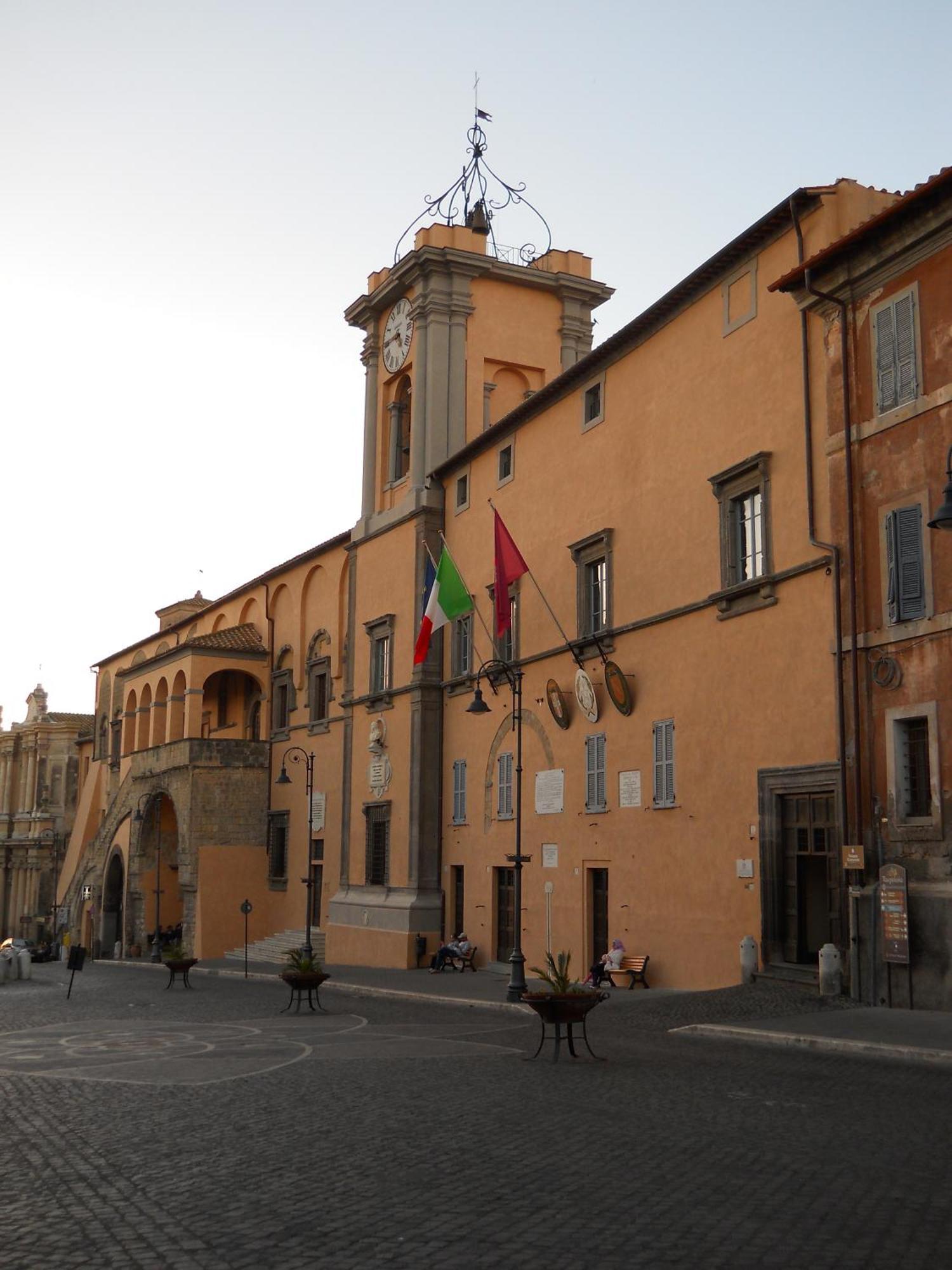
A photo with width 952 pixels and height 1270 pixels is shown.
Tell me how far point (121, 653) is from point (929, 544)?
49.5 m

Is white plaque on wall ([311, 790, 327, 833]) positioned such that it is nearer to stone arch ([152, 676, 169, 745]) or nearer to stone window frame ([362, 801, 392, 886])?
stone window frame ([362, 801, 392, 886])

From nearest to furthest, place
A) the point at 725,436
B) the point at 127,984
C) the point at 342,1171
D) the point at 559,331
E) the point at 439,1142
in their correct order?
the point at 342,1171
the point at 439,1142
the point at 725,436
the point at 127,984
the point at 559,331

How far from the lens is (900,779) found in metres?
17.1

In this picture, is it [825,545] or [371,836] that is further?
[371,836]

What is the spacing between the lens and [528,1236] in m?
6.99

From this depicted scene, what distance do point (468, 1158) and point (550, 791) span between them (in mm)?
18243

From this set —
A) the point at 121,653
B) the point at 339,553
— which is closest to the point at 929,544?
the point at 339,553

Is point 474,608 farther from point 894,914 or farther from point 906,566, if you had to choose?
point 894,914

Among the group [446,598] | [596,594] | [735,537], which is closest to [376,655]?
[446,598]

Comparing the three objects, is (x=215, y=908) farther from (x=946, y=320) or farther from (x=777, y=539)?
(x=946, y=320)

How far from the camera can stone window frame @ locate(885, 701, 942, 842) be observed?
1636 centimetres

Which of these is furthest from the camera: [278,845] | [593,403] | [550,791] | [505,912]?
[278,845]

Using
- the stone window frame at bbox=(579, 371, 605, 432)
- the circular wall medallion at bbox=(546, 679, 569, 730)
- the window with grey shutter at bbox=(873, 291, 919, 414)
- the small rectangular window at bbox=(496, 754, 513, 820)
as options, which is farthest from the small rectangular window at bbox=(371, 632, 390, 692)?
the window with grey shutter at bbox=(873, 291, 919, 414)

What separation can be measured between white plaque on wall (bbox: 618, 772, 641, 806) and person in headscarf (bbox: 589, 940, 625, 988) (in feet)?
8.12
